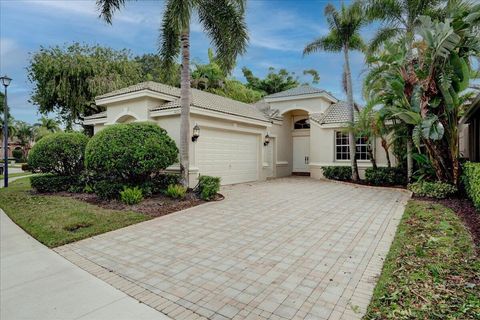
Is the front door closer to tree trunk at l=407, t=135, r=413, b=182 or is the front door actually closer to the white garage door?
the white garage door

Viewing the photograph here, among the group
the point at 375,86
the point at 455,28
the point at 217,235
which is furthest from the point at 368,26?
the point at 217,235

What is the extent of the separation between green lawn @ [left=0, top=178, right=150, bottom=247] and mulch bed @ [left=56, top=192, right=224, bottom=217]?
1.09 ft

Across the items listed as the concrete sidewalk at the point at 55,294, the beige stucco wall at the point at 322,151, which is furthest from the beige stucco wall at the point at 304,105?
the concrete sidewalk at the point at 55,294

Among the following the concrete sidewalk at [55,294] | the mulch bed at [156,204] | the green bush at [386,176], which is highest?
the green bush at [386,176]

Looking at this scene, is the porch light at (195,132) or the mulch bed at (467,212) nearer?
the mulch bed at (467,212)

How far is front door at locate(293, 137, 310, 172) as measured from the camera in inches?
787

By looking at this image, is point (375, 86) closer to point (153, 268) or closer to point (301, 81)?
point (153, 268)

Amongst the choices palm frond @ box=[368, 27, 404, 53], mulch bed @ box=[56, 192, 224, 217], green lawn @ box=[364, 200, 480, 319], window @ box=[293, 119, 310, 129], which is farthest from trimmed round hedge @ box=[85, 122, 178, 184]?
window @ box=[293, 119, 310, 129]

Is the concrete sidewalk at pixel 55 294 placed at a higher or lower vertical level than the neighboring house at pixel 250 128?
lower

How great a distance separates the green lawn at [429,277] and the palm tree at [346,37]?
30.5 ft

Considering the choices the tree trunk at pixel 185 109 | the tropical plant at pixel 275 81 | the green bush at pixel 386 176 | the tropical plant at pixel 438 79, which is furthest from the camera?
the tropical plant at pixel 275 81

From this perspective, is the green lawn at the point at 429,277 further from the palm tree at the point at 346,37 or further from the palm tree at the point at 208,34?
the palm tree at the point at 346,37

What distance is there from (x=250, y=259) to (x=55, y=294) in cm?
297

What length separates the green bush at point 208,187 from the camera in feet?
33.3
